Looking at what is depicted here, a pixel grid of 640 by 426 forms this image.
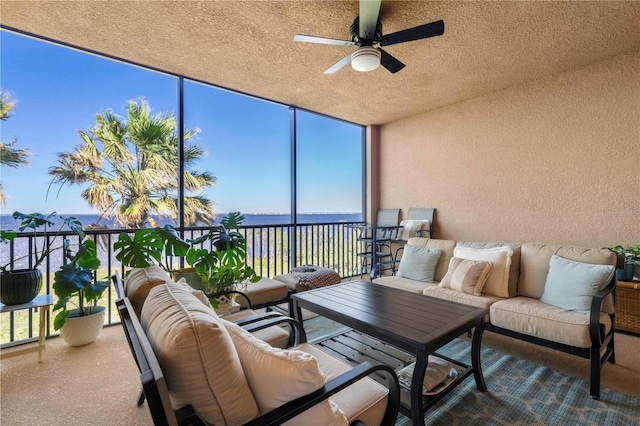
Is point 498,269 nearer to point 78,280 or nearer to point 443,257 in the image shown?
point 443,257

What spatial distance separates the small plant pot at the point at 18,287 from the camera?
2.10m

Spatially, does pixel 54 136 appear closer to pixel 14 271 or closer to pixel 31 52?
pixel 31 52

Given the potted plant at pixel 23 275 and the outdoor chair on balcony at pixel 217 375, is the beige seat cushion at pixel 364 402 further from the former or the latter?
the potted plant at pixel 23 275

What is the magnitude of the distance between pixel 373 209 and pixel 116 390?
4.32 m

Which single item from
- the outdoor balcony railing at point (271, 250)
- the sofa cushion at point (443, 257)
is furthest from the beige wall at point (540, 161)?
the outdoor balcony railing at point (271, 250)

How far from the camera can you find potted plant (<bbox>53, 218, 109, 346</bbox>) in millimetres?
2221

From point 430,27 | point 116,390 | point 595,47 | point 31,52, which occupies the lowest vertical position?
point 116,390

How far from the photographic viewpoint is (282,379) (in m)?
0.85

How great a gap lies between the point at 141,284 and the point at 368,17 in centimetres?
228

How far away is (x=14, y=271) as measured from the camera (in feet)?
7.38

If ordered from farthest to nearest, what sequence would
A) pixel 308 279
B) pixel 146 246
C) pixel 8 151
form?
pixel 8 151 < pixel 308 279 < pixel 146 246

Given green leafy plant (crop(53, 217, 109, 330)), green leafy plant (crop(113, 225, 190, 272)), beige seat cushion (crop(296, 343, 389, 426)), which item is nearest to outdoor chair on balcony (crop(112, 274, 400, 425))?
beige seat cushion (crop(296, 343, 389, 426))

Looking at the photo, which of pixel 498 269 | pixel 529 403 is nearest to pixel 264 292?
pixel 529 403

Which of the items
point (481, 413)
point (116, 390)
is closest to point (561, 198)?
point (481, 413)
